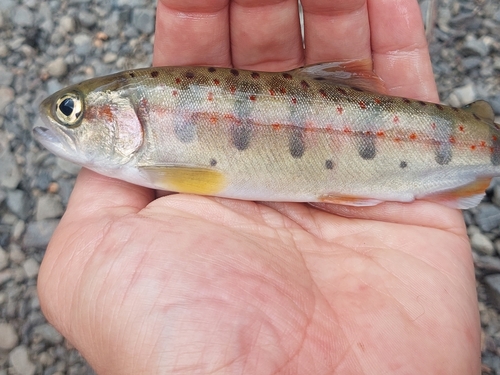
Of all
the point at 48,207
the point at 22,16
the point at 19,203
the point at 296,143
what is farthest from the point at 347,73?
the point at 22,16

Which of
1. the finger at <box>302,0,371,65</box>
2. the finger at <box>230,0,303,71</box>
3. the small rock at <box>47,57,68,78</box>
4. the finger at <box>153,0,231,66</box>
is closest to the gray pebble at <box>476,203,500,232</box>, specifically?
the finger at <box>302,0,371,65</box>

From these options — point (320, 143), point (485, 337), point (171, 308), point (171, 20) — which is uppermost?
point (171, 20)

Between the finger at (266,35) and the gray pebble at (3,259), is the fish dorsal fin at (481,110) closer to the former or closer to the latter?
the finger at (266,35)

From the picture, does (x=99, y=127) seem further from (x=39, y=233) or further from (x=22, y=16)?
(x=22, y=16)

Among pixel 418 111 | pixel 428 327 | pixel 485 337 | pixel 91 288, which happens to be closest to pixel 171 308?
pixel 91 288

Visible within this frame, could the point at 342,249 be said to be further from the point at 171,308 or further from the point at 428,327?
the point at 171,308

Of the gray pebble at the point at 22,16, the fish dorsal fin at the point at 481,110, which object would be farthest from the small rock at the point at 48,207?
the fish dorsal fin at the point at 481,110

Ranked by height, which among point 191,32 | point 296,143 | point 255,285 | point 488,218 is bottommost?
point 488,218
